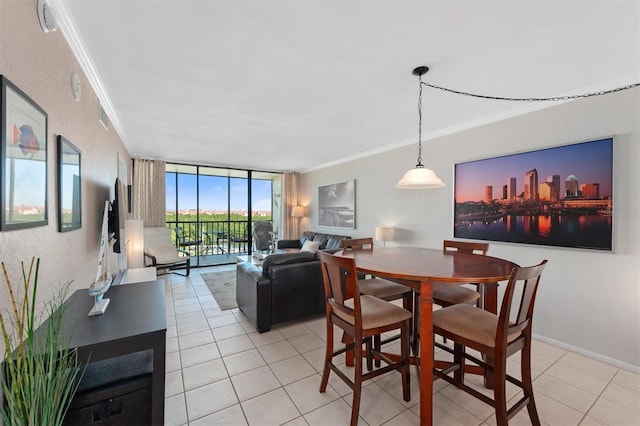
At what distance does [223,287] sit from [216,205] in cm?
327

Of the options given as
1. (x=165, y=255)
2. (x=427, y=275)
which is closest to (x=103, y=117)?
(x=165, y=255)

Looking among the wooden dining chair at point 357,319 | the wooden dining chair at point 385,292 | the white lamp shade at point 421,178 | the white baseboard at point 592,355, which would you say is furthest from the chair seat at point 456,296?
the white baseboard at point 592,355

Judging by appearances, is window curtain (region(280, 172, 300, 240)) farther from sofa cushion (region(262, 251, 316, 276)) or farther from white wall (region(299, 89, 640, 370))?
white wall (region(299, 89, 640, 370))

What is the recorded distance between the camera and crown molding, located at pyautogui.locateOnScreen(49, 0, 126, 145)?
4.84 feet

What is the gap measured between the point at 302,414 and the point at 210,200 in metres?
6.24

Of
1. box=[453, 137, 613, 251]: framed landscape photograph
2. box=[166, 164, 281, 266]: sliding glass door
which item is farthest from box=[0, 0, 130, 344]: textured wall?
box=[166, 164, 281, 266]: sliding glass door

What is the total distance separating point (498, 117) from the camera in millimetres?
2992

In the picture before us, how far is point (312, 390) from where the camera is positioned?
6.43ft

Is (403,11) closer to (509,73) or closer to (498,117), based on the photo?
(509,73)

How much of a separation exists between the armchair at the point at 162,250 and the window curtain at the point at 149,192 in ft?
1.07

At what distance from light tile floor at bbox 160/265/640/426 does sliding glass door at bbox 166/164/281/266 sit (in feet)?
13.7

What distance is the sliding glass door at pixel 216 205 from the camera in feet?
21.3

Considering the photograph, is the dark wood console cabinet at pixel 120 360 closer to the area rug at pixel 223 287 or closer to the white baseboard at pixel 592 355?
the area rug at pixel 223 287

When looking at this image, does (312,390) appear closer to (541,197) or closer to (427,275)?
(427,275)
